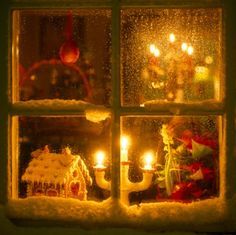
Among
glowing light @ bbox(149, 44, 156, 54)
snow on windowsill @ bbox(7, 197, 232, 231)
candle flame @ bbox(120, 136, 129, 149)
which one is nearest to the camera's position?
snow on windowsill @ bbox(7, 197, 232, 231)

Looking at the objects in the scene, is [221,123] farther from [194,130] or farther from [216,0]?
[216,0]

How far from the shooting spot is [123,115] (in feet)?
4.27

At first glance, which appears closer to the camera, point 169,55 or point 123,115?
point 123,115

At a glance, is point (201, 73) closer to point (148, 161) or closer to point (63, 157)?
point (148, 161)

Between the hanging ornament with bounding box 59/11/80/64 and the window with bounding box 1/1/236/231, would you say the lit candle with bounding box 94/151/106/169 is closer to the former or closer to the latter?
the window with bounding box 1/1/236/231

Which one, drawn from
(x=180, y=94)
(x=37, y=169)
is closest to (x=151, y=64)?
(x=180, y=94)

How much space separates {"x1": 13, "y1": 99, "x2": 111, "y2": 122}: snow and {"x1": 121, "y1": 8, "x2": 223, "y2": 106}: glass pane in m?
0.12

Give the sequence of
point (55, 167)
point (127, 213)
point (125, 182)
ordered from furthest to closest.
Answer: point (55, 167) → point (125, 182) → point (127, 213)

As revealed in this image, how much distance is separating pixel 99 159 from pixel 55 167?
17 cm

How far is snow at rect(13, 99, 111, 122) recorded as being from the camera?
131 cm

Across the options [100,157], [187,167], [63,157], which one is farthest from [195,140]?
[63,157]

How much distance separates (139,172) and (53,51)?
55 cm

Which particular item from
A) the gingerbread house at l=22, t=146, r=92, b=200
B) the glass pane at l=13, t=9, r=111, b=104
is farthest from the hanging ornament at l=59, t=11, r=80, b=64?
the gingerbread house at l=22, t=146, r=92, b=200

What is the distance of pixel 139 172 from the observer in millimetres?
1522
